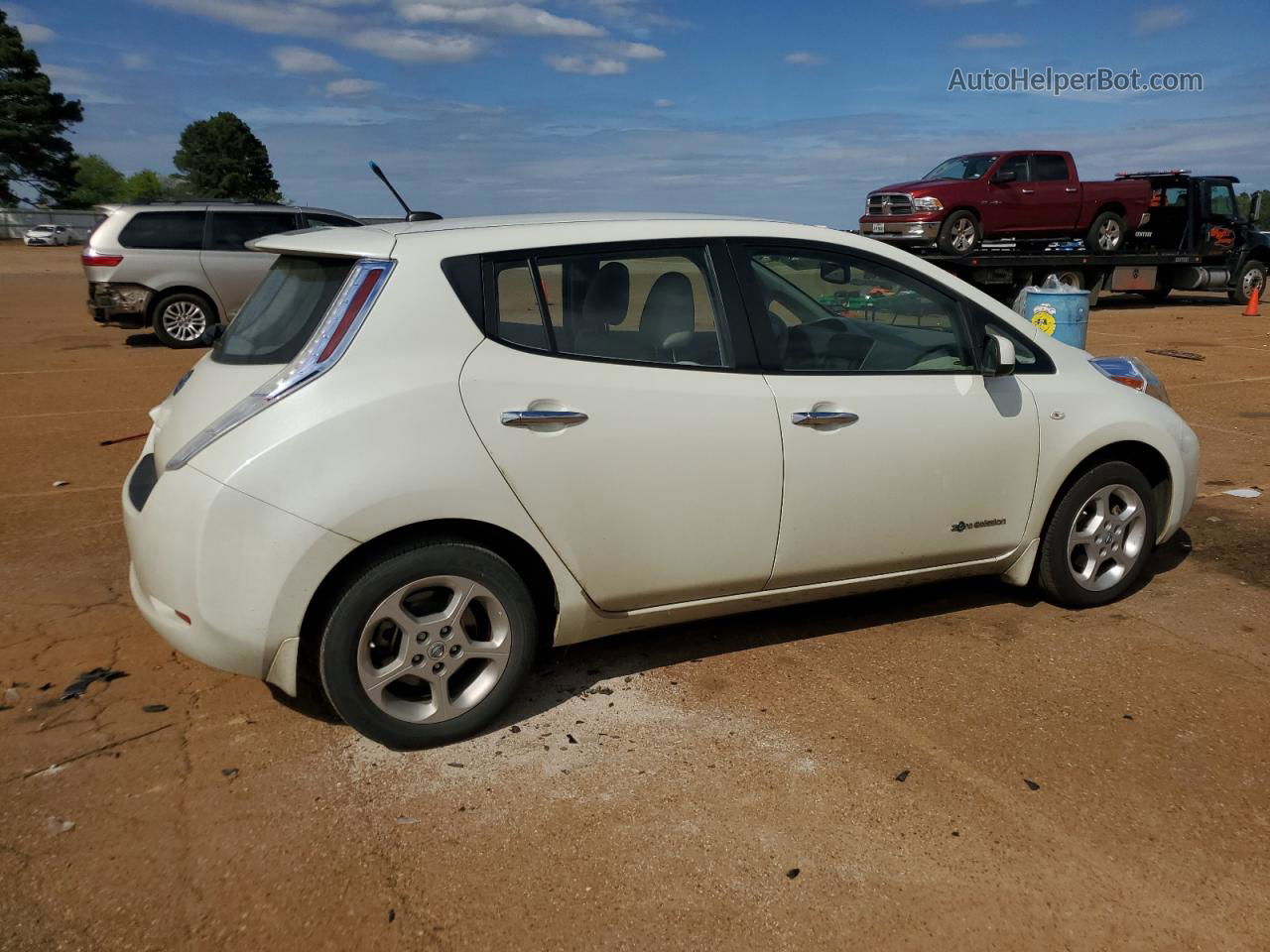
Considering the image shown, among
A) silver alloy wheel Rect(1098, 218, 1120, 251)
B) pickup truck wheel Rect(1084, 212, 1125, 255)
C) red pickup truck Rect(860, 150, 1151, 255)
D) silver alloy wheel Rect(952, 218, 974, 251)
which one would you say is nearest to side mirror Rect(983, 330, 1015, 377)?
red pickup truck Rect(860, 150, 1151, 255)

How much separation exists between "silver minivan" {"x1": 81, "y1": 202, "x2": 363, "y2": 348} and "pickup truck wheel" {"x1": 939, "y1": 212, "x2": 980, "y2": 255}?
10931 millimetres

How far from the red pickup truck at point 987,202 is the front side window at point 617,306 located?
16.0 meters

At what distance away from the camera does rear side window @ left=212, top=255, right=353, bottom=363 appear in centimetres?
341

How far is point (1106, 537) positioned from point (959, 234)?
15.6 metres

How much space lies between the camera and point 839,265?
165 inches

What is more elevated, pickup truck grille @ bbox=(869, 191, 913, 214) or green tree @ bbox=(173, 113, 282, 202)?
green tree @ bbox=(173, 113, 282, 202)

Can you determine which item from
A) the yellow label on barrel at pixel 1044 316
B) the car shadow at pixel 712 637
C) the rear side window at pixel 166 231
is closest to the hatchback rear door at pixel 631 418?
the car shadow at pixel 712 637

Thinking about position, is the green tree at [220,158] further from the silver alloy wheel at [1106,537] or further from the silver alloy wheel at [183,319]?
the silver alloy wheel at [1106,537]

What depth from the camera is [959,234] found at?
19.1 metres

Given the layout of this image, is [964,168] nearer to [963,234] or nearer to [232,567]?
[963,234]

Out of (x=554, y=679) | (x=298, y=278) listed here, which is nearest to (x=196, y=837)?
(x=554, y=679)

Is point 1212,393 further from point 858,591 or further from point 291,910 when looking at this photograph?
point 291,910

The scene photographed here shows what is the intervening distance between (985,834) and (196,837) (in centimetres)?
225

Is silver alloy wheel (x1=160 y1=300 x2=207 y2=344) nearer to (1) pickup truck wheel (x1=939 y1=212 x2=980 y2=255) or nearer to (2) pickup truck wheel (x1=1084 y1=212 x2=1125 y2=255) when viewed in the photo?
(1) pickup truck wheel (x1=939 y1=212 x2=980 y2=255)
